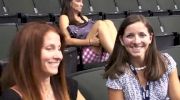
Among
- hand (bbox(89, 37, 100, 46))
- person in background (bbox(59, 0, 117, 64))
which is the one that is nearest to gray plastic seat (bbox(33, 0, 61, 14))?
person in background (bbox(59, 0, 117, 64))

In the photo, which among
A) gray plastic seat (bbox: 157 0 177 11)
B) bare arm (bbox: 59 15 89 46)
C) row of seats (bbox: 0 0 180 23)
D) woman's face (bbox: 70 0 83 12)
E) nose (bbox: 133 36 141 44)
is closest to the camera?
nose (bbox: 133 36 141 44)

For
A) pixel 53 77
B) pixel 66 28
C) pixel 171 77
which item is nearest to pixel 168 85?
pixel 171 77

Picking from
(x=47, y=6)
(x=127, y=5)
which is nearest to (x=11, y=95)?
(x=47, y=6)

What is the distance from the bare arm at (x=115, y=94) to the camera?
63.1 inches

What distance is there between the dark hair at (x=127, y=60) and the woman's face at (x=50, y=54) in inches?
16.4

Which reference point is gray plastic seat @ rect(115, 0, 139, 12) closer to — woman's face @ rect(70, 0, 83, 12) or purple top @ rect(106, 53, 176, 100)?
woman's face @ rect(70, 0, 83, 12)

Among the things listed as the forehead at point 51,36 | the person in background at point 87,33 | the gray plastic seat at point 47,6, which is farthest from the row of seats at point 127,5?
the forehead at point 51,36

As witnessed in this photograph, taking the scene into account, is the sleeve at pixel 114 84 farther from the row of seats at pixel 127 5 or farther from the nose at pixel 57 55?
the row of seats at pixel 127 5

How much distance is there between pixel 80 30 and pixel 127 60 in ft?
4.76

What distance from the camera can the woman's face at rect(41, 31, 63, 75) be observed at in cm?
122

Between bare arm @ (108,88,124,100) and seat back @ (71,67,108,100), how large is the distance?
0.07m

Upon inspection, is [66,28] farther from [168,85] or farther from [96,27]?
[168,85]

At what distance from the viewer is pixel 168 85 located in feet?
5.45

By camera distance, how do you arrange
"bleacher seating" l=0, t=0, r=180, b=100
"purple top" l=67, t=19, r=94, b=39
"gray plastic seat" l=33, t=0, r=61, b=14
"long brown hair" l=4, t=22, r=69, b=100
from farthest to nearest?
"gray plastic seat" l=33, t=0, r=61, b=14 < "purple top" l=67, t=19, r=94, b=39 < "bleacher seating" l=0, t=0, r=180, b=100 < "long brown hair" l=4, t=22, r=69, b=100
